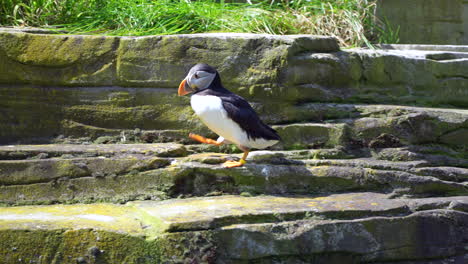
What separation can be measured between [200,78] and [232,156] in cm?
63

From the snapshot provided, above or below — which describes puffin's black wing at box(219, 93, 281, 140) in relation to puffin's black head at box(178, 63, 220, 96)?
below

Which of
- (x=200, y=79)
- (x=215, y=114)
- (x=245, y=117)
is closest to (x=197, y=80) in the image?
(x=200, y=79)

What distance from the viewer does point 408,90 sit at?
4.87m

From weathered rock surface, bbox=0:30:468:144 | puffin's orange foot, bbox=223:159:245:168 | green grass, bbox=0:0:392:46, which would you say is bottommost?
puffin's orange foot, bbox=223:159:245:168

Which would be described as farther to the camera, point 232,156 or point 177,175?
point 232,156

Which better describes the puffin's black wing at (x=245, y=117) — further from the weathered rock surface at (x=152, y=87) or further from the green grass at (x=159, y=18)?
the green grass at (x=159, y=18)

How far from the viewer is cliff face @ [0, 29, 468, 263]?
3.22 metres

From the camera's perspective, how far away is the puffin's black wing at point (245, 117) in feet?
12.4

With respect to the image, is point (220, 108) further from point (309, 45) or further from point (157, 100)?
point (309, 45)

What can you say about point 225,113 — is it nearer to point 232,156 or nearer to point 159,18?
point 232,156

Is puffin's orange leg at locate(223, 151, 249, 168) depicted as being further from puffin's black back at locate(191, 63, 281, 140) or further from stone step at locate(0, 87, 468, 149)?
stone step at locate(0, 87, 468, 149)

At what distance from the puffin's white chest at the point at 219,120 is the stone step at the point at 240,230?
0.39 metres

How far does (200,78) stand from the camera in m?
3.86

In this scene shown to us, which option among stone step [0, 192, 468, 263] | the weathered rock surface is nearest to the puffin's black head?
the weathered rock surface
